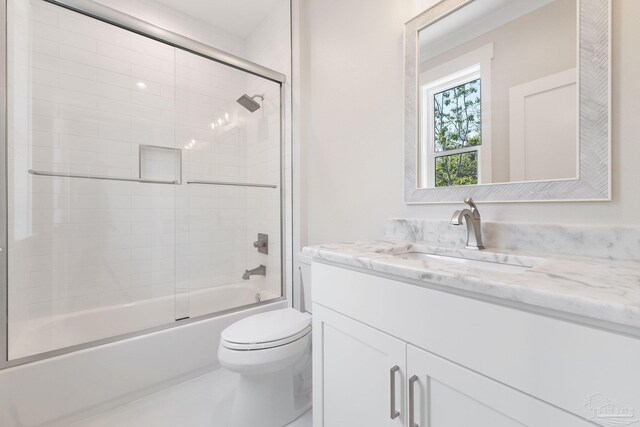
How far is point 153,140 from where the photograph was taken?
2.02m

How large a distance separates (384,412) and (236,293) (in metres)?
1.64

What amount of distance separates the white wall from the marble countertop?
185 millimetres

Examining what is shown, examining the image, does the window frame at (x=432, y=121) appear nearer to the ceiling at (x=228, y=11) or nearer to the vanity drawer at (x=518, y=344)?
the vanity drawer at (x=518, y=344)

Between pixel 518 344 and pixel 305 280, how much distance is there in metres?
1.47

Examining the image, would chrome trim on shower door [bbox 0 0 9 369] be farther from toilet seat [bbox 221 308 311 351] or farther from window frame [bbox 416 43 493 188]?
window frame [bbox 416 43 493 188]

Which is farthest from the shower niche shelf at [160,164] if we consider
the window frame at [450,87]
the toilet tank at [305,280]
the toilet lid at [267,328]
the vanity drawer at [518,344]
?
the vanity drawer at [518,344]

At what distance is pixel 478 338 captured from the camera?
1.92ft

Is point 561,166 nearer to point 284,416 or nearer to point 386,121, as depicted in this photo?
point 386,121

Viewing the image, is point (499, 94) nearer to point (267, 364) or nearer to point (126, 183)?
point (267, 364)

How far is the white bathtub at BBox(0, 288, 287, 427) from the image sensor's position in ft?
4.11

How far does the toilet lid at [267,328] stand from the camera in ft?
4.09

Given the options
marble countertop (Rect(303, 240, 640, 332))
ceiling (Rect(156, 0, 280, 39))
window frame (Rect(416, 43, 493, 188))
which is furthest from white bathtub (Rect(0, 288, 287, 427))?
ceiling (Rect(156, 0, 280, 39))

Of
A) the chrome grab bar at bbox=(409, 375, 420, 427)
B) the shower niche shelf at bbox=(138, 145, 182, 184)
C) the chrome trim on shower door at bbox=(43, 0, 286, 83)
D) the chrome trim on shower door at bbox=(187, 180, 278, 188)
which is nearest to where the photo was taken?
the chrome grab bar at bbox=(409, 375, 420, 427)

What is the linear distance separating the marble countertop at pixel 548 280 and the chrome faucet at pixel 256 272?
1.45m
